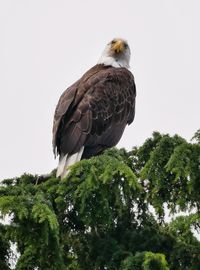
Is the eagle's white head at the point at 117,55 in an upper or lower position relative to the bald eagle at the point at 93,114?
upper

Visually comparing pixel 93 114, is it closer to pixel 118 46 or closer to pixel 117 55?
pixel 117 55

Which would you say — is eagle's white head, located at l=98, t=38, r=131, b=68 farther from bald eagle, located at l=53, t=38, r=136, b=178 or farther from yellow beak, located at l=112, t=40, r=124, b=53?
bald eagle, located at l=53, t=38, r=136, b=178

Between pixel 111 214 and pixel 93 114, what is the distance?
3.46 m

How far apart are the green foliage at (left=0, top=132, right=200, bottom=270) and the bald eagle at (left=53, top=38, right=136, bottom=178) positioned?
7.01 ft

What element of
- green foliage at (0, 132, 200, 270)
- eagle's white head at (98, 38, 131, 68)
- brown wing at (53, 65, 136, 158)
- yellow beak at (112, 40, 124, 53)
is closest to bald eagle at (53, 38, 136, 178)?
brown wing at (53, 65, 136, 158)

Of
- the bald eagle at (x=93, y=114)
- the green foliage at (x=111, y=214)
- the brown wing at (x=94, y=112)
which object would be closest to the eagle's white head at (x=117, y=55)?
the bald eagle at (x=93, y=114)

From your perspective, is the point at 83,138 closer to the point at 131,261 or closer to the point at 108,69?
the point at 108,69

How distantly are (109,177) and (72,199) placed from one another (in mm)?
422

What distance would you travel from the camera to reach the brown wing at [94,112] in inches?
337

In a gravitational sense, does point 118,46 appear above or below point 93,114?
above

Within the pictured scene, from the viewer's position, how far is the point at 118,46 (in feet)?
34.7

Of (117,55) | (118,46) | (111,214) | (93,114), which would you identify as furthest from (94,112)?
(111,214)

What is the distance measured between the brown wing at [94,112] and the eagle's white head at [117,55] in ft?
2.15

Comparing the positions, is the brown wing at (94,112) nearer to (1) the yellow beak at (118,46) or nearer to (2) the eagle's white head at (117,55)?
(2) the eagle's white head at (117,55)
